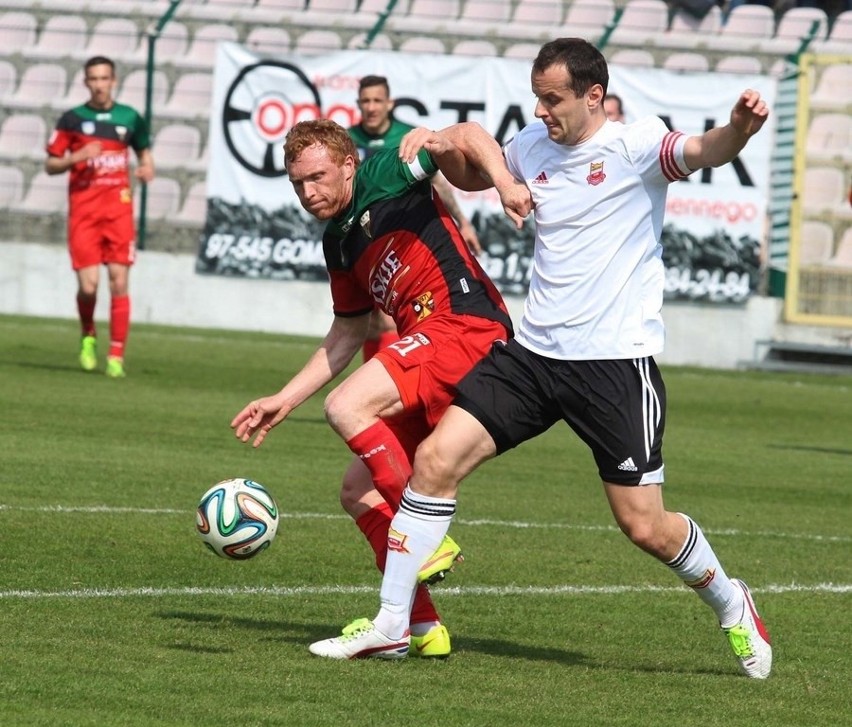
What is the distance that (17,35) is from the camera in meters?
24.3

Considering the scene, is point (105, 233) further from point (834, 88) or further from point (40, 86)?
point (834, 88)

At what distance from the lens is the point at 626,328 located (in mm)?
5695

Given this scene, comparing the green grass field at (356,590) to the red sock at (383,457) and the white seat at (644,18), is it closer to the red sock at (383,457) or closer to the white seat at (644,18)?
the red sock at (383,457)

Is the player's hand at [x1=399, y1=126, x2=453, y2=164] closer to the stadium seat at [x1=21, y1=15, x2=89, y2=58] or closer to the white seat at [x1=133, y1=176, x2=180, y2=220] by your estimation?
the white seat at [x1=133, y1=176, x2=180, y2=220]

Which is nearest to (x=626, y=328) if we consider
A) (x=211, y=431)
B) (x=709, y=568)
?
(x=709, y=568)

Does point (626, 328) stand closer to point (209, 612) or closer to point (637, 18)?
point (209, 612)

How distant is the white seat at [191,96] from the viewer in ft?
76.5

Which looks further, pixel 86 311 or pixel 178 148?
pixel 178 148

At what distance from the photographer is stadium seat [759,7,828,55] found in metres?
22.9

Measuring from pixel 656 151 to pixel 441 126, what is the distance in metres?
16.2

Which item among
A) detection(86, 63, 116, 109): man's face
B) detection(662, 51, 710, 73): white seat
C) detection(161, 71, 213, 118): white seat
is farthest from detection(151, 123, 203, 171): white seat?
detection(86, 63, 116, 109): man's face

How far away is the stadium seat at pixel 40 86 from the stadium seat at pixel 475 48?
5401 millimetres

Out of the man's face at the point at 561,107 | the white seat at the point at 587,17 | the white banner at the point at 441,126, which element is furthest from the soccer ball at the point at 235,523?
the white seat at the point at 587,17

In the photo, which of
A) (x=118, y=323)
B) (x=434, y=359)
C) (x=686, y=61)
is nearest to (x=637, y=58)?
(x=686, y=61)
